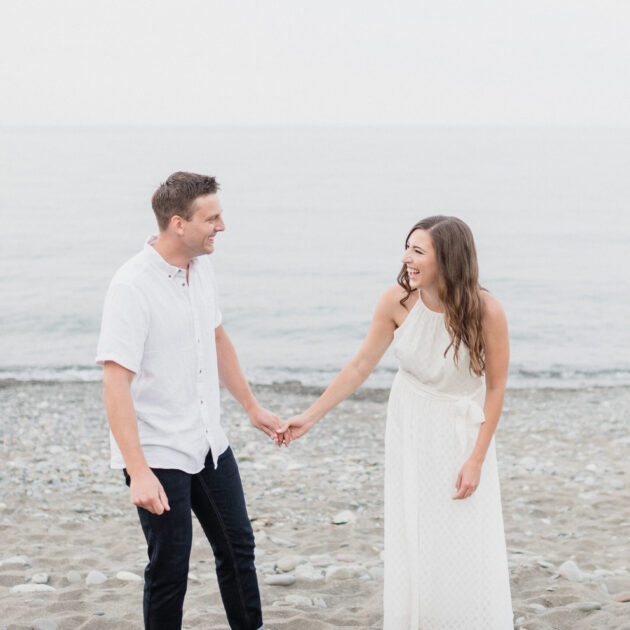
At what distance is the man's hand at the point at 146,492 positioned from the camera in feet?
11.3

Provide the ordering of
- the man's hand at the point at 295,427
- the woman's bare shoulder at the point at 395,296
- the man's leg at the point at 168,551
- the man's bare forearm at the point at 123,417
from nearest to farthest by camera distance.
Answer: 1. the man's bare forearm at the point at 123,417
2. the man's leg at the point at 168,551
3. the woman's bare shoulder at the point at 395,296
4. the man's hand at the point at 295,427

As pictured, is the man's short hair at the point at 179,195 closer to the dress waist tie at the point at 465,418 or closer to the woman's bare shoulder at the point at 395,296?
the woman's bare shoulder at the point at 395,296

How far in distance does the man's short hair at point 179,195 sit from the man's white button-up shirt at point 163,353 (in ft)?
0.58

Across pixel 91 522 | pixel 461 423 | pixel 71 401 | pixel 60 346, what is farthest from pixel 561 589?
pixel 60 346

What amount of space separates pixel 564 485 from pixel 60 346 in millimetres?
13169

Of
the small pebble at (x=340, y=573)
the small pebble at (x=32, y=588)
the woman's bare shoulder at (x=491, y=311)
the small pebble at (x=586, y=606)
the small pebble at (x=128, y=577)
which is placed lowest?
the small pebble at (x=586, y=606)

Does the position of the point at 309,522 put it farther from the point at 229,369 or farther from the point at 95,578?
the point at 229,369

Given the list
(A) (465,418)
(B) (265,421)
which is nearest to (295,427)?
(B) (265,421)

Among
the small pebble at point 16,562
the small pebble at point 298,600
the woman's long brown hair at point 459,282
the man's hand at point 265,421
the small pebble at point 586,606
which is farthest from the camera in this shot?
the small pebble at point 16,562

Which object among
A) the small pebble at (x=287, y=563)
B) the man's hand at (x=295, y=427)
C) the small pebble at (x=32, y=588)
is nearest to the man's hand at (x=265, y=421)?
the man's hand at (x=295, y=427)

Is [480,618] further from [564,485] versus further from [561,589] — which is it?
[564,485]

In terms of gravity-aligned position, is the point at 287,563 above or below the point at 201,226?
below

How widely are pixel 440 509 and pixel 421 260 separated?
1227 millimetres

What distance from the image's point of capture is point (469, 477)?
3.92m
